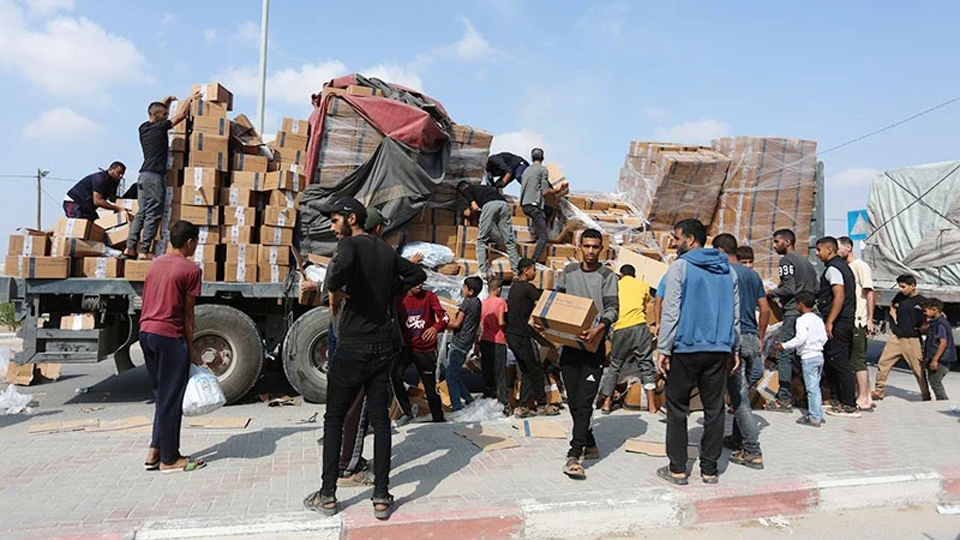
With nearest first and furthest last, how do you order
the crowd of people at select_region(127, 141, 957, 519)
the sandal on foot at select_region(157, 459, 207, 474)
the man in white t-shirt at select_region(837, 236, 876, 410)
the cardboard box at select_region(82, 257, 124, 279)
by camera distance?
the crowd of people at select_region(127, 141, 957, 519), the sandal on foot at select_region(157, 459, 207, 474), the cardboard box at select_region(82, 257, 124, 279), the man in white t-shirt at select_region(837, 236, 876, 410)

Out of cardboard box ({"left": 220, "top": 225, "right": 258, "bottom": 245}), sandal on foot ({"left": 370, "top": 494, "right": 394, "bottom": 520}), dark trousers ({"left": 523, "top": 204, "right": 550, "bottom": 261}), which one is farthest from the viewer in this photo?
dark trousers ({"left": 523, "top": 204, "right": 550, "bottom": 261})

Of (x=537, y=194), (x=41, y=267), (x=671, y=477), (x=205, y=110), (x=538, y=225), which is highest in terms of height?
(x=205, y=110)

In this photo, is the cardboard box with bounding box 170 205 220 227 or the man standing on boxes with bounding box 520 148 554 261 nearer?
the cardboard box with bounding box 170 205 220 227

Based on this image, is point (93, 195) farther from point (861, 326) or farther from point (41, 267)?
point (861, 326)

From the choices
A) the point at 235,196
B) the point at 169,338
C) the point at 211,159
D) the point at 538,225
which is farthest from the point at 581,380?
the point at 211,159

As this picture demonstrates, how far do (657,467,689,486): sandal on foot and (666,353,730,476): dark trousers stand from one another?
46 mm

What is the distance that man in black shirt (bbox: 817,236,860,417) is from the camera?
6.39m

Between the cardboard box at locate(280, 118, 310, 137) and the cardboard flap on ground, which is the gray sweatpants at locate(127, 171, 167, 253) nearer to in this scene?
the cardboard box at locate(280, 118, 310, 137)

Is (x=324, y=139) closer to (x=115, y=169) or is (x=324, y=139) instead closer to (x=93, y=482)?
(x=115, y=169)

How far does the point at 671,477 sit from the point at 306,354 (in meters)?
4.36

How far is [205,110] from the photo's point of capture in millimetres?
7230

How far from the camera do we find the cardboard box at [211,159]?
7.10 meters

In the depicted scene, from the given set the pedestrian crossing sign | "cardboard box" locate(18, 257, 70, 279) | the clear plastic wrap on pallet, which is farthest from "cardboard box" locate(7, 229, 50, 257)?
the pedestrian crossing sign

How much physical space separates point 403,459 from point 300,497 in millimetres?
1019
